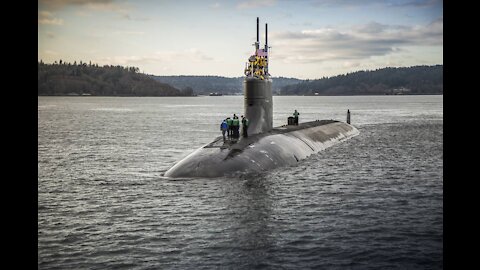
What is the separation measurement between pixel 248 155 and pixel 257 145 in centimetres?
222

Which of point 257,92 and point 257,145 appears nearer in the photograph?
point 257,145

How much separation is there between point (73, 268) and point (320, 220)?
955 centimetres

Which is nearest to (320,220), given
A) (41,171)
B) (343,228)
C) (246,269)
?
(343,228)

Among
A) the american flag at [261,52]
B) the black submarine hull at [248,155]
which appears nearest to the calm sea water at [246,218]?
the black submarine hull at [248,155]

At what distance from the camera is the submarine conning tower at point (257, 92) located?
115ft

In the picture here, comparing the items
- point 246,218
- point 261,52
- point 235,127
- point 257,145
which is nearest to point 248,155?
point 257,145

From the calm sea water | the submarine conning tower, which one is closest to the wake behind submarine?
the submarine conning tower

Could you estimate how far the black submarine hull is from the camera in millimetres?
27125

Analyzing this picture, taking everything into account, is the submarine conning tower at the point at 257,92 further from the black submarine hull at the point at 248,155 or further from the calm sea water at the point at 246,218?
the calm sea water at the point at 246,218

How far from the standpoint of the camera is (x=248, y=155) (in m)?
29.0

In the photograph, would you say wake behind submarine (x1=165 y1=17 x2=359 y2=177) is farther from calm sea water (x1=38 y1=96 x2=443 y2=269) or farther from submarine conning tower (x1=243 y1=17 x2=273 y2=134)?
calm sea water (x1=38 y1=96 x2=443 y2=269)

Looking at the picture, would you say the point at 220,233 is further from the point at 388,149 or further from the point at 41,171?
the point at 388,149

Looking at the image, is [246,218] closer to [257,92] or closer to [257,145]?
[257,145]

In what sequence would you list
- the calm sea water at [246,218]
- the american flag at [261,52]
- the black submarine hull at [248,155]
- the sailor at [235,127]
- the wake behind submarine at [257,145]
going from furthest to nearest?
the american flag at [261,52] < the sailor at [235,127] < the wake behind submarine at [257,145] < the black submarine hull at [248,155] < the calm sea water at [246,218]
